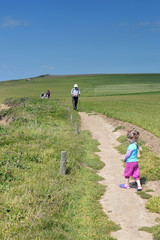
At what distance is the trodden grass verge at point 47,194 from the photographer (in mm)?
6590

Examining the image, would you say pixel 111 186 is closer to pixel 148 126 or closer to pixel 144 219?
pixel 144 219

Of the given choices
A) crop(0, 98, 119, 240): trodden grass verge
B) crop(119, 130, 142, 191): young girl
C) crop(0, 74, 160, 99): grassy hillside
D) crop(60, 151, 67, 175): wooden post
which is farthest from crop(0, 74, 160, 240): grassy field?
crop(0, 74, 160, 99): grassy hillside

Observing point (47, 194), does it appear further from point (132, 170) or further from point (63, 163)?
point (132, 170)

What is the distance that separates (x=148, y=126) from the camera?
807 inches

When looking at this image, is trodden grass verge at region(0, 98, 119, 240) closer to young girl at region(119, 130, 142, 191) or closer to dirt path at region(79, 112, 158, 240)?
dirt path at region(79, 112, 158, 240)

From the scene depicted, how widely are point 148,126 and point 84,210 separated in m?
13.5

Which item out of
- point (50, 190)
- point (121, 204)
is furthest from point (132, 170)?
point (50, 190)

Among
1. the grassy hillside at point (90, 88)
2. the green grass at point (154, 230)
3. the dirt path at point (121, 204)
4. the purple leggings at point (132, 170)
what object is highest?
the grassy hillside at point (90, 88)

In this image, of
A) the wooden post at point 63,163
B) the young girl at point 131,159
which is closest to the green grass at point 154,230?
the young girl at point 131,159

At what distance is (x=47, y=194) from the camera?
796 centimetres

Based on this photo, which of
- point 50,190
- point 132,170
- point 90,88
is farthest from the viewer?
point 90,88

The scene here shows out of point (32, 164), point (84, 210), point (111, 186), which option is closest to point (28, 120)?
point (32, 164)

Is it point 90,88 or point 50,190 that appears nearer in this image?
point 50,190

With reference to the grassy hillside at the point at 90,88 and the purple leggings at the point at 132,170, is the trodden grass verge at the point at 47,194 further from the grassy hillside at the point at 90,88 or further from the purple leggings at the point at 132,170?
the grassy hillside at the point at 90,88
